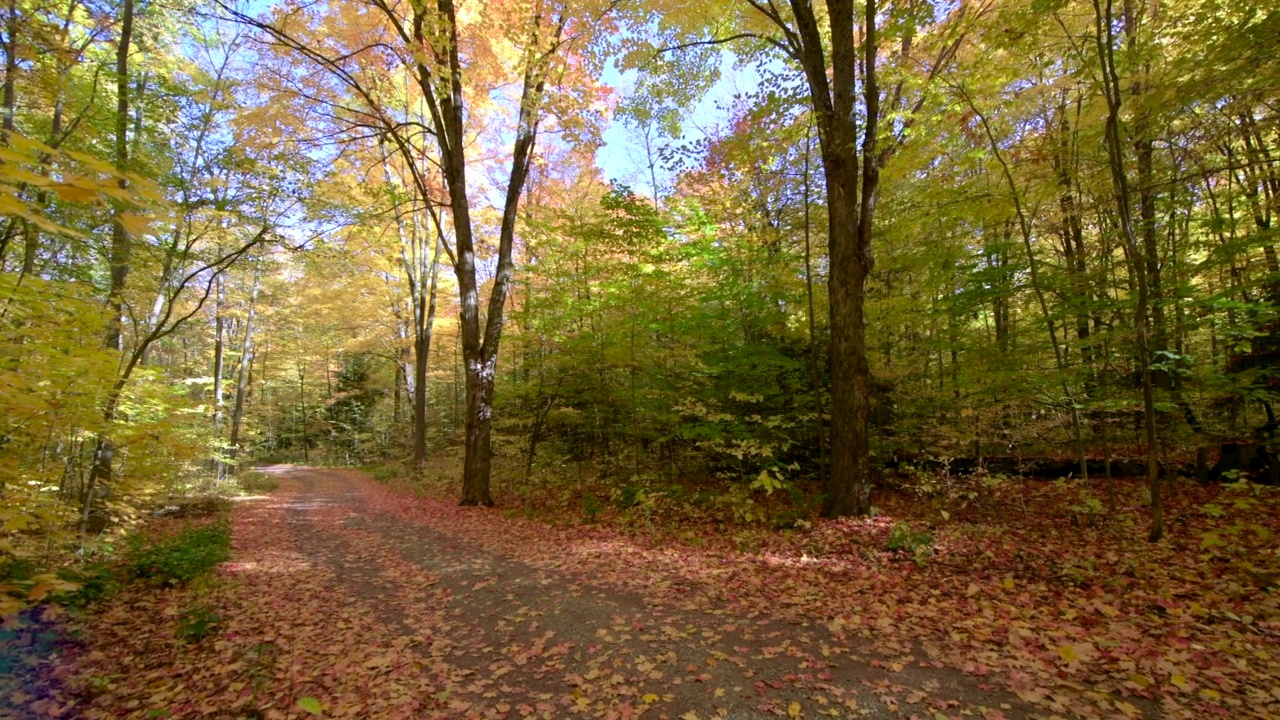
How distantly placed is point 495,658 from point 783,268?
796 cm

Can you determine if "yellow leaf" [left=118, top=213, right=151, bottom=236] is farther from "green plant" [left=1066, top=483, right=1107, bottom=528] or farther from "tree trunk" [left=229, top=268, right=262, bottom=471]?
"tree trunk" [left=229, top=268, right=262, bottom=471]

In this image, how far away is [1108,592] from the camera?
4.66 meters

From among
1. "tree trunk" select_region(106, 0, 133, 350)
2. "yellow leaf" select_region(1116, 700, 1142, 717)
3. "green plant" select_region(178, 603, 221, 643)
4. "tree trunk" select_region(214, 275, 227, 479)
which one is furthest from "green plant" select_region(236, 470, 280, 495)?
"yellow leaf" select_region(1116, 700, 1142, 717)

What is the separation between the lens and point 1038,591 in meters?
4.80

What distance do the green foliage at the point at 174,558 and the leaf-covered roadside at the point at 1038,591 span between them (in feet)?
11.8

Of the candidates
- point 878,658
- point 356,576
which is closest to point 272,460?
point 356,576

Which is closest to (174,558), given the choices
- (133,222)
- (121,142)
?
(121,142)

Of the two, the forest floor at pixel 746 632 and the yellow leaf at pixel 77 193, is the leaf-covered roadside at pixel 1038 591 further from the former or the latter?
→ the yellow leaf at pixel 77 193

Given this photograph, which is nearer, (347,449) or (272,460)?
(347,449)

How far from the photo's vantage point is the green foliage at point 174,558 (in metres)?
6.14

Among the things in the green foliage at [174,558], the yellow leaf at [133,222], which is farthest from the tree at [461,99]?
the yellow leaf at [133,222]

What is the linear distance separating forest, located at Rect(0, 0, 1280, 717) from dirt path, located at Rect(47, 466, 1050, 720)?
1127 mm

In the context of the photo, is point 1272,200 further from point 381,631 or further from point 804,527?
point 381,631

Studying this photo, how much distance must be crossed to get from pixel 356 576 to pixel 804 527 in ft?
20.3
